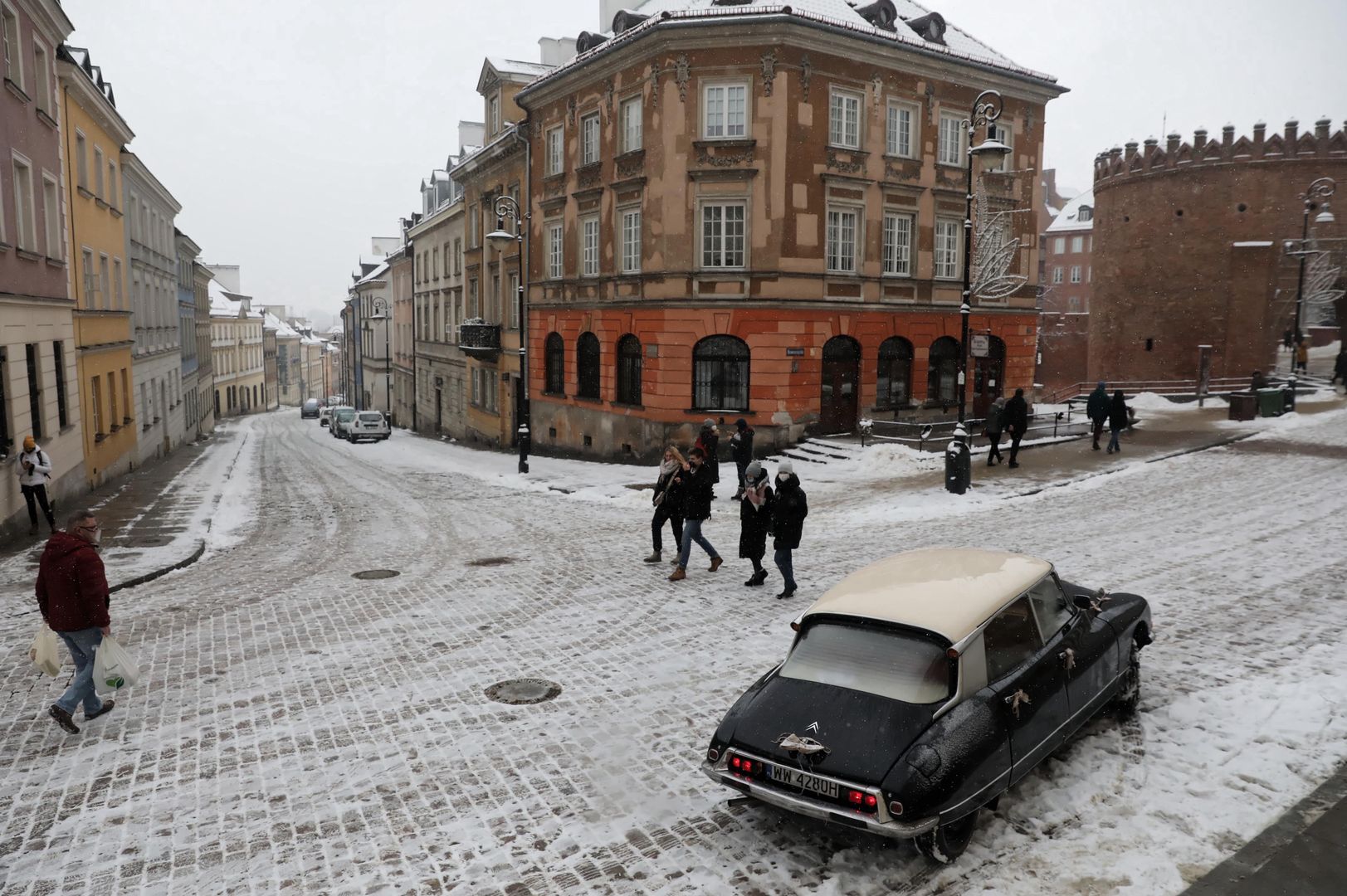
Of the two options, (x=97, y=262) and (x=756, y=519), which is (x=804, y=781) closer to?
(x=756, y=519)

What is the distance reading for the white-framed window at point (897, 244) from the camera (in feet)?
87.5

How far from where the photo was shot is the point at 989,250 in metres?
28.8

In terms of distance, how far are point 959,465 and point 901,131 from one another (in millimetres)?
13106

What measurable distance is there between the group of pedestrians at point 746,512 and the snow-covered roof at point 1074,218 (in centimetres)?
8835

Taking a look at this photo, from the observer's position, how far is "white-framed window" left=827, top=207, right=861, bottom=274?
1008 inches

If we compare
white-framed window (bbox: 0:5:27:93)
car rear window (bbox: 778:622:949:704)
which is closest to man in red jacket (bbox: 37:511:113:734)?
car rear window (bbox: 778:622:949:704)

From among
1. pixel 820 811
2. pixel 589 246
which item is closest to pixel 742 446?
pixel 589 246

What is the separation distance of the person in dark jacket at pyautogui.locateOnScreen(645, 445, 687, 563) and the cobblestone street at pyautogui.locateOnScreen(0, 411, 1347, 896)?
0.63 m

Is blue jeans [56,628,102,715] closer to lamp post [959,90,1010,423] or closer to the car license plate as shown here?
the car license plate

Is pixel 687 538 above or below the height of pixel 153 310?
below

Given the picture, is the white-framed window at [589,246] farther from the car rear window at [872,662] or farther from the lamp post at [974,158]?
the car rear window at [872,662]

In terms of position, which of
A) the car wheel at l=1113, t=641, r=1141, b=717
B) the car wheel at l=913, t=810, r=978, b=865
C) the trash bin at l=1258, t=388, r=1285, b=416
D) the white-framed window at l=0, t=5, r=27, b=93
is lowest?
the car wheel at l=913, t=810, r=978, b=865

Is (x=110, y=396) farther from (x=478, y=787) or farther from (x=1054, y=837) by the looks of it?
(x=1054, y=837)

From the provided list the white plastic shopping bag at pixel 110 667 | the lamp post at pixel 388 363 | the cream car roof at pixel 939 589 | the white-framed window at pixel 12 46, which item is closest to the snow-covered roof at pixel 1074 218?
the lamp post at pixel 388 363
